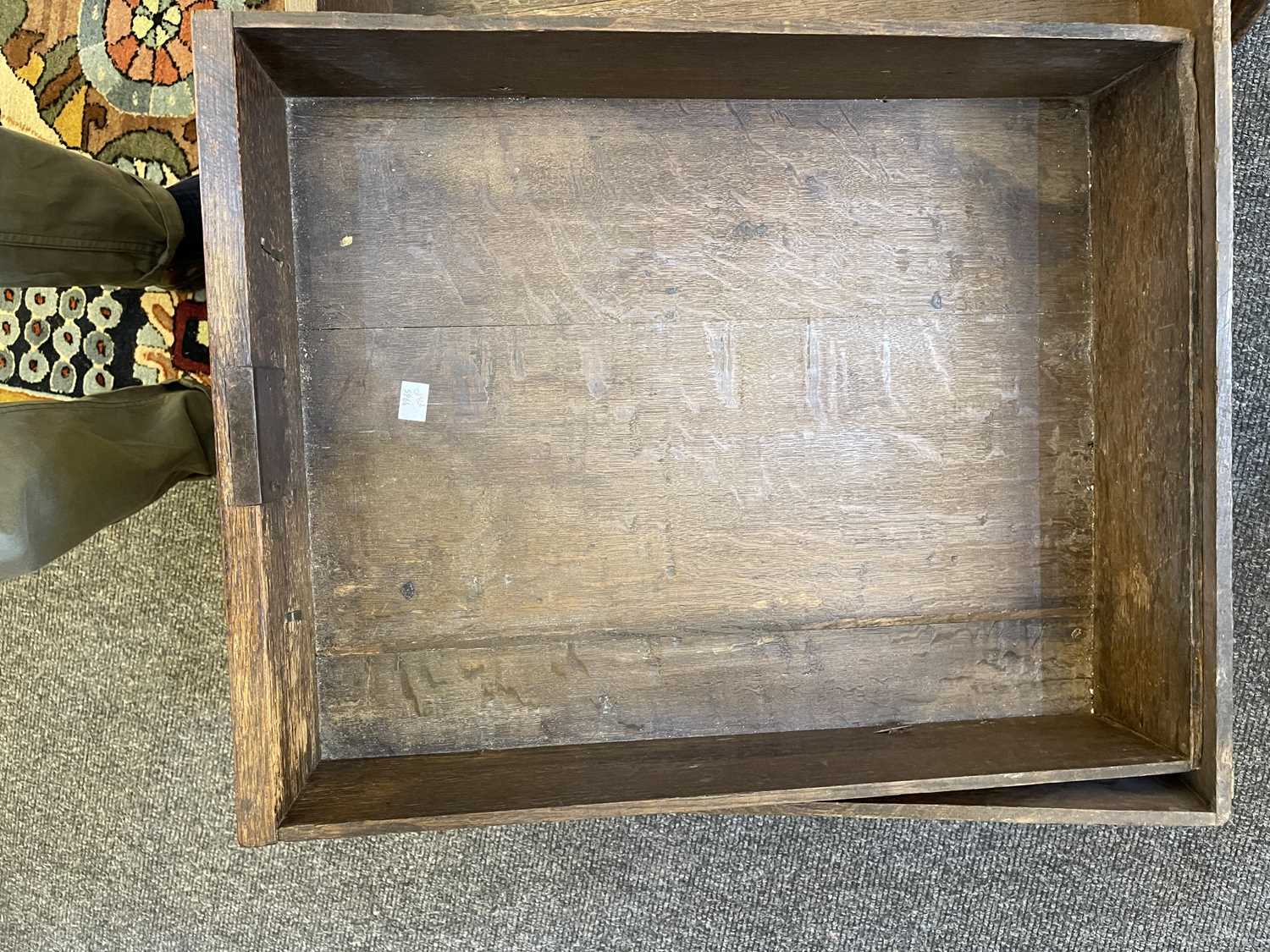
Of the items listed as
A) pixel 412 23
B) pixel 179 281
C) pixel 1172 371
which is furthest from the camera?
pixel 179 281

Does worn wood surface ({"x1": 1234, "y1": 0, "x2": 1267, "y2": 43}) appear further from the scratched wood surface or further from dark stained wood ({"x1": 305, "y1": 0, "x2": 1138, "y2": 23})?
the scratched wood surface

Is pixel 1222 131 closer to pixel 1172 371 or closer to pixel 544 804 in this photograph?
pixel 1172 371

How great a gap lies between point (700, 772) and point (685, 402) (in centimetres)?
39

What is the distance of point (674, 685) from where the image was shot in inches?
36.5

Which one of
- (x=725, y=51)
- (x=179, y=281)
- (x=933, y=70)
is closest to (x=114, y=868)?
(x=179, y=281)

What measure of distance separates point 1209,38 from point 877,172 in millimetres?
311

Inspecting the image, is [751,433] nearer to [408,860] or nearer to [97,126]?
[408,860]

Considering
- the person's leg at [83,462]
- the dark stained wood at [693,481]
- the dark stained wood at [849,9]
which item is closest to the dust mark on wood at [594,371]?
the dark stained wood at [693,481]

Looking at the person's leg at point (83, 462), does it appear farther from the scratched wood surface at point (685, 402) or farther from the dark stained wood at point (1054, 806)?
the dark stained wood at point (1054, 806)

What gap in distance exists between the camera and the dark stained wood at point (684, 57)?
0.74 metres

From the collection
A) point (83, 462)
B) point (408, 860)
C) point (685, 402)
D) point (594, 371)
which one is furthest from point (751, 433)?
point (408, 860)

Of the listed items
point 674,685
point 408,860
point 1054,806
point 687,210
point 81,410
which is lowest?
point 408,860

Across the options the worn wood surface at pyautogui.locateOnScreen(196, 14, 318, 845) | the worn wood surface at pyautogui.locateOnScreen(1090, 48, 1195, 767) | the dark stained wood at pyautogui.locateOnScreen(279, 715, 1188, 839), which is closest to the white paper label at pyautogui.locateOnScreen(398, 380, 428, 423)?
the worn wood surface at pyautogui.locateOnScreen(196, 14, 318, 845)

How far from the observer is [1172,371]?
837 millimetres
